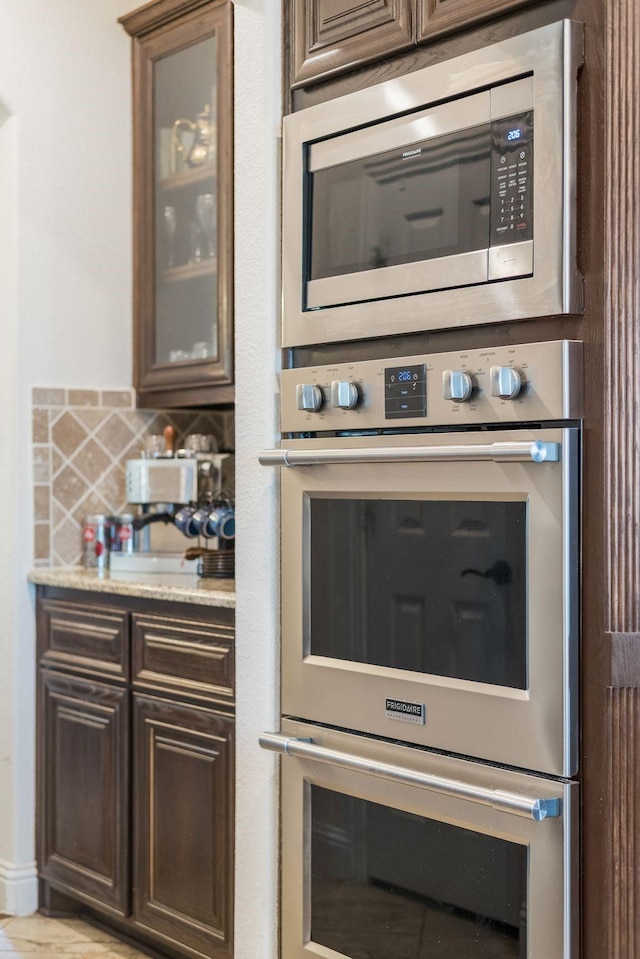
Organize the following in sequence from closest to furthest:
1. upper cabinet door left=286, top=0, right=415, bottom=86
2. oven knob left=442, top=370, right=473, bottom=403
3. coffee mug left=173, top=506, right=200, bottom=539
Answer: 1. oven knob left=442, top=370, right=473, bottom=403
2. upper cabinet door left=286, top=0, right=415, bottom=86
3. coffee mug left=173, top=506, right=200, bottom=539

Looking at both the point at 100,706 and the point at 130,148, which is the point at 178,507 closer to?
the point at 100,706

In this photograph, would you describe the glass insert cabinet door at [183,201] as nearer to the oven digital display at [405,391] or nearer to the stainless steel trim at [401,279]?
the stainless steel trim at [401,279]

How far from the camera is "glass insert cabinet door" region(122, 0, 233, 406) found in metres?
3.04

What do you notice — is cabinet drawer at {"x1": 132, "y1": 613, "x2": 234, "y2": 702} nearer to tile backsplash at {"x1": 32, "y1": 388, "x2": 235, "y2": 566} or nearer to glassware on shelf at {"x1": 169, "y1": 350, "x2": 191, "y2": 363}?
tile backsplash at {"x1": 32, "y1": 388, "x2": 235, "y2": 566}

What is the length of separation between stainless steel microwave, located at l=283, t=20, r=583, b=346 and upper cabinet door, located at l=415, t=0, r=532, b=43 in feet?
0.24

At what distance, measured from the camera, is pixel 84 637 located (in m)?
3.01

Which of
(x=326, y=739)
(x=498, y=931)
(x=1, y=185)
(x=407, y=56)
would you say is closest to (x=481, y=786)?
(x=498, y=931)

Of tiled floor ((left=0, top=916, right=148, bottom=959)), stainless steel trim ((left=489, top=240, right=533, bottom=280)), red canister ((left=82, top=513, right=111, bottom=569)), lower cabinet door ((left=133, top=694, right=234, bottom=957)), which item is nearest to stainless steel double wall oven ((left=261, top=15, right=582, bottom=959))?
stainless steel trim ((left=489, top=240, right=533, bottom=280))

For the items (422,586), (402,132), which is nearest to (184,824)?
(422,586)

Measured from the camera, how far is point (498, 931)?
5.83 ft

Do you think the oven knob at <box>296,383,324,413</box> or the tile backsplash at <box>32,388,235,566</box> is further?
the tile backsplash at <box>32,388,235,566</box>

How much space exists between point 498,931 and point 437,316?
102 cm

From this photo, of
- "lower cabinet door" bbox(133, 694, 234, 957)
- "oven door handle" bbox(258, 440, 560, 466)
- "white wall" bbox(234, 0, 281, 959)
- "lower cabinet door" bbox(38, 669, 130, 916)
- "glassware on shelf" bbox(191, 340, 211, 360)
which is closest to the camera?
"oven door handle" bbox(258, 440, 560, 466)

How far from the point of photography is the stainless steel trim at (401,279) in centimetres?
183
